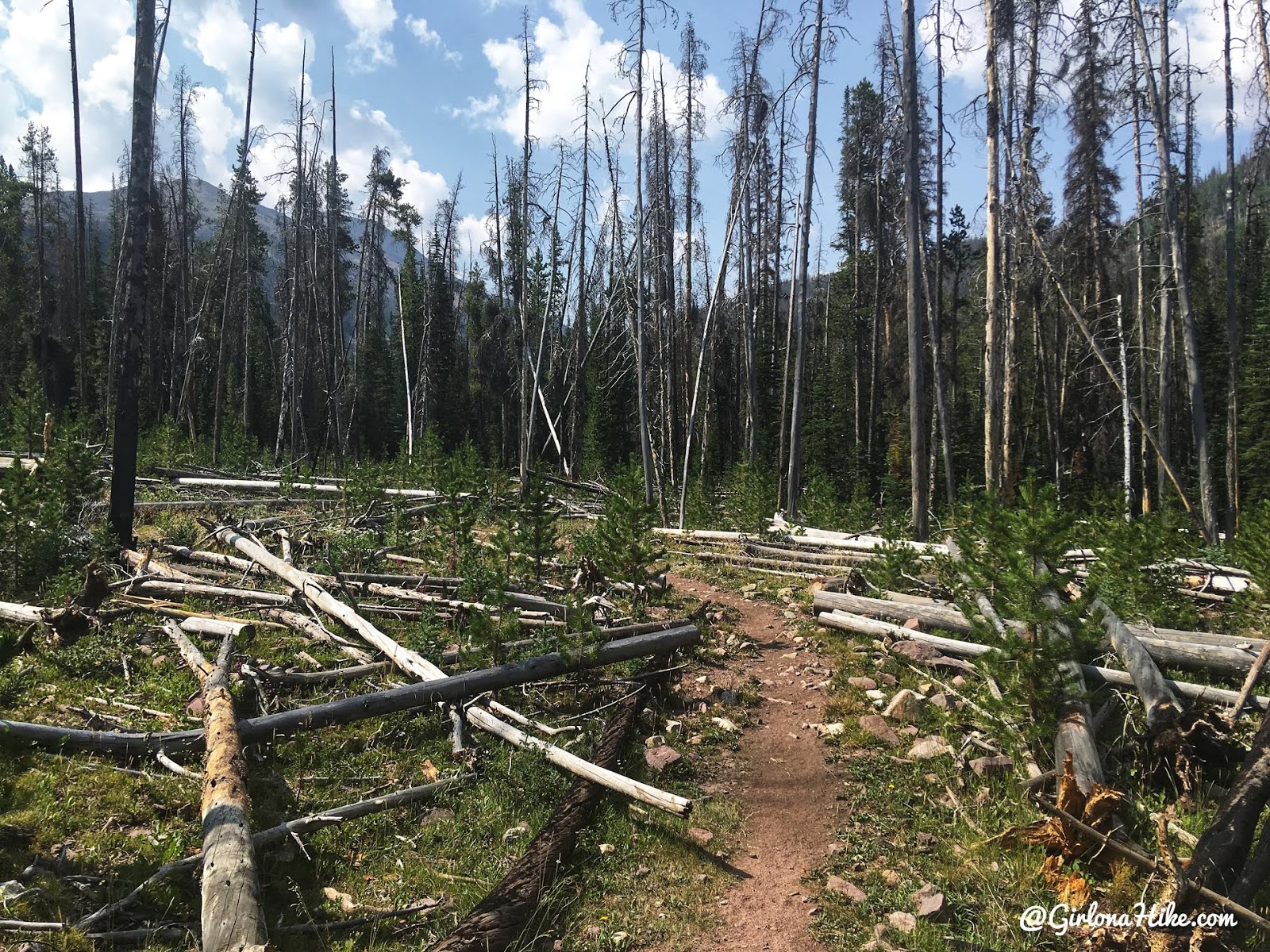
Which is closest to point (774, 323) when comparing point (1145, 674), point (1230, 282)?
point (1230, 282)

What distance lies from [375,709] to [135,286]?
7.05m

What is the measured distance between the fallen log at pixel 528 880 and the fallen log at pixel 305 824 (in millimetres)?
929

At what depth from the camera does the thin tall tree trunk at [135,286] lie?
9023 millimetres

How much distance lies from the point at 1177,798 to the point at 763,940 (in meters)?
2.86

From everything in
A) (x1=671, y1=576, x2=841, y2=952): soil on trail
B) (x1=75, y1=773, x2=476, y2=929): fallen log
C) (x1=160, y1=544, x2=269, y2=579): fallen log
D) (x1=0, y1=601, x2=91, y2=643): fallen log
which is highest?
(x1=160, y1=544, x2=269, y2=579): fallen log

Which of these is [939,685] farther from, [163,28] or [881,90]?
[163,28]

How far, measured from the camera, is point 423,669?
242 inches

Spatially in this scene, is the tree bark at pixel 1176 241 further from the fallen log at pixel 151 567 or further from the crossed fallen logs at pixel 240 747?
the fallen log at pixel 151 567

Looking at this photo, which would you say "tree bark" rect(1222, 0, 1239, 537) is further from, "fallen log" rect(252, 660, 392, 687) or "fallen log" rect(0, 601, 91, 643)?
"fallen log" rect(0, 601, 91, 643)

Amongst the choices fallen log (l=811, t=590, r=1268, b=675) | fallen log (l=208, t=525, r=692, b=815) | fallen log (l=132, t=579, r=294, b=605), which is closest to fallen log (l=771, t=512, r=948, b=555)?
fallen log (l=811, t=590, r=1268, b=675)

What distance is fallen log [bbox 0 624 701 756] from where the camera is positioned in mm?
4828

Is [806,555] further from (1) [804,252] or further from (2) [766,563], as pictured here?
(1) [804,252]

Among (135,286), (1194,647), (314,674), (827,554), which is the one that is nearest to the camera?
(1194,647)

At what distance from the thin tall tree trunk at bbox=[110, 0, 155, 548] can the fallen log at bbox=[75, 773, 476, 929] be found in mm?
6642
